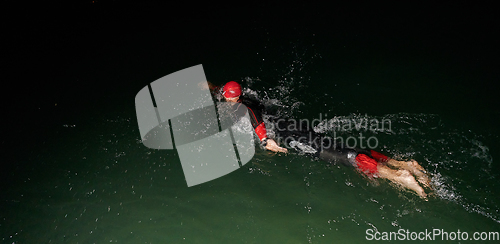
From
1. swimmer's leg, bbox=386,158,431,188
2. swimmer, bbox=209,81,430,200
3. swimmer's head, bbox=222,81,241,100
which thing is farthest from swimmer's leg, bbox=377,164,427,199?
swimmer's head, bbox=222,81,241,100

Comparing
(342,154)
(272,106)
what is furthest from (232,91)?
(342,154)

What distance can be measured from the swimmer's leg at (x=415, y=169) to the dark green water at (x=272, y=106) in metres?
0.15

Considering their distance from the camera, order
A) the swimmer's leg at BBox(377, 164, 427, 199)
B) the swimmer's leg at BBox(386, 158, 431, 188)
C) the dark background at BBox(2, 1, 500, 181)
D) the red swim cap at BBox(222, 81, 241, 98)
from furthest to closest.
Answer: the dark background at BBox(2, 1, 500, 181), the red swim cap at BBox(222, 81, 241, 98), the swimmer's leg at BBox(386, 158, 431, 188), the swimmer's leg at BBox(377, 164, 427, 199)

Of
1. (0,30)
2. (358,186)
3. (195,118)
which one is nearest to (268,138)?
(358,186)

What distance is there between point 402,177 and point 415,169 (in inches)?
14.1

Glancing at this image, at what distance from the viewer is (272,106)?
15.5ft

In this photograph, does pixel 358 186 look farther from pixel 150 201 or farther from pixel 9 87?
pixel 9 87

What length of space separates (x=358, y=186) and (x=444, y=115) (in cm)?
213

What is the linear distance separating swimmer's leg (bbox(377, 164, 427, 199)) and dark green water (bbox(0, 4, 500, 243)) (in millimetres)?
186

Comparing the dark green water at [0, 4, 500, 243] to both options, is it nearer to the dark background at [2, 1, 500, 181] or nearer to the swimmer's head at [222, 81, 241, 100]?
the dark background at [2, 1, 500, 181]

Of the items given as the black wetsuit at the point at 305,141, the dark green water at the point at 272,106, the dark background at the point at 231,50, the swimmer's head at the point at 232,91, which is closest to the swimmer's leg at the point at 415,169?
the dark green water at the point at 272,106

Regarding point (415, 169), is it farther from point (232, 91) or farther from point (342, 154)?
point (232, 91)

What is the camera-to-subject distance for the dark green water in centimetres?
358

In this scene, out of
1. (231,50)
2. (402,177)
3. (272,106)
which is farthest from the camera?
(231,50)
